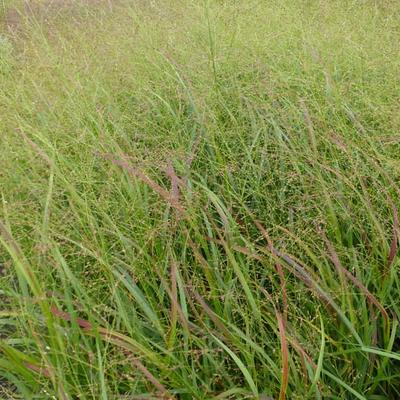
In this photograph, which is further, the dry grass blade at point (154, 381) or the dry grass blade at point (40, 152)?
the dry grass blade at point (40, 152)

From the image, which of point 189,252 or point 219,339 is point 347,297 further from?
point 189,252

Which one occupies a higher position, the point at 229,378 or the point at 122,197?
the point at 122,197

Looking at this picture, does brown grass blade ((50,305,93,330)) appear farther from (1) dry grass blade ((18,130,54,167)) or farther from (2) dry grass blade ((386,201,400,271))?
(2) dry grass blade ((386,201,400,271))

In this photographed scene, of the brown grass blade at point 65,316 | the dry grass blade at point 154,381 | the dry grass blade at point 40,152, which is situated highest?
the dry grass blade at point 40,152

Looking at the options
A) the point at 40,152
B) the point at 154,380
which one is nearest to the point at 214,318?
the point at 154,380

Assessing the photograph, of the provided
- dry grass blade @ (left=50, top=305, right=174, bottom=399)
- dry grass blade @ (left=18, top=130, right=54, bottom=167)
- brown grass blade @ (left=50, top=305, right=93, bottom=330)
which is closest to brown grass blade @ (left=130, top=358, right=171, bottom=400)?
dry grass blade @ (left=50, top=305, right=174, bottom=399)

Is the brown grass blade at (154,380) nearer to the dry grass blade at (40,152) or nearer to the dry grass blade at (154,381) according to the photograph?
the dry grass blade at (154,381)

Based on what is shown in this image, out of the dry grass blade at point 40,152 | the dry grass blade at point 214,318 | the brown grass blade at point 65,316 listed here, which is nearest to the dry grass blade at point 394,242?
the dry grass blade at point 214,318

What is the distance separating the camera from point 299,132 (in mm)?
1648

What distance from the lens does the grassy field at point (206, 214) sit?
1167 mm

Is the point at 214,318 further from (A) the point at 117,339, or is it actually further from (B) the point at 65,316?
(B) the point at 65,316

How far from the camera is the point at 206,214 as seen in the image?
1485 mm

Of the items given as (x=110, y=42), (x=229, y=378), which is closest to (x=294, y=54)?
(x=110, y=42)

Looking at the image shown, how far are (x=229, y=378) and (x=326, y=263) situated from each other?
1.20ft
